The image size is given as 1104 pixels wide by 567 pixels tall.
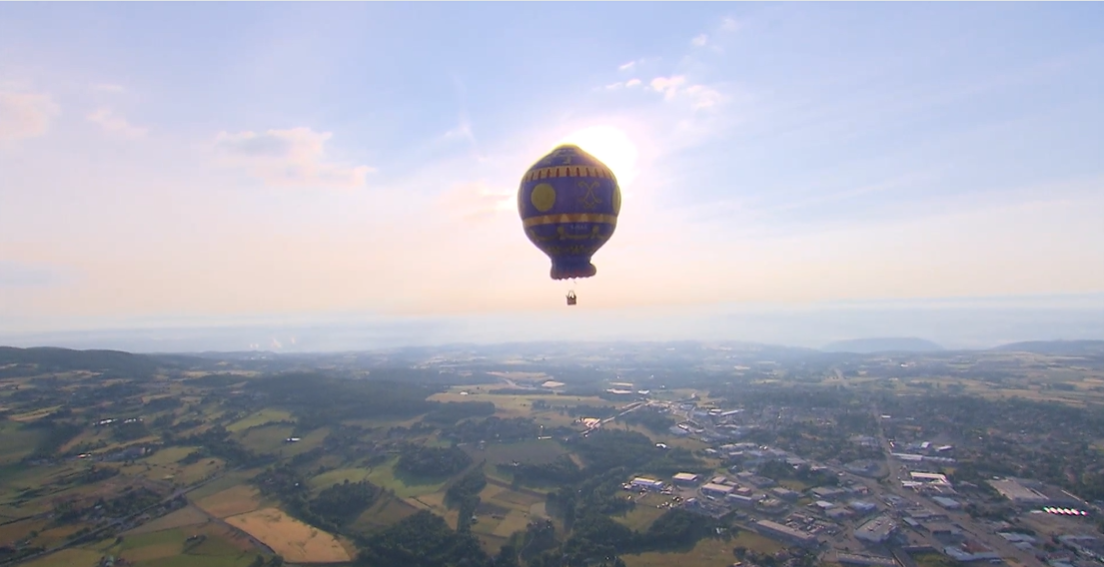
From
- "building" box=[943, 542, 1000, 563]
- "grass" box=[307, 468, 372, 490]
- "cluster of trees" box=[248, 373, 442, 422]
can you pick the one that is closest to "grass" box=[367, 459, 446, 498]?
"grass" box=[307, 468, 372, 490]

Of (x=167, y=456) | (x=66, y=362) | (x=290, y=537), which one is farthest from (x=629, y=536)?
(x=66, y=362)

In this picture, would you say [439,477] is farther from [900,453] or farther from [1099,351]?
[1099,351]

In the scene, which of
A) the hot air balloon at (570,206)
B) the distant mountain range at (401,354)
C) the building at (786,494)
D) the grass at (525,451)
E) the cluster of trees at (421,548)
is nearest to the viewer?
the hot air balloon at (570,206)

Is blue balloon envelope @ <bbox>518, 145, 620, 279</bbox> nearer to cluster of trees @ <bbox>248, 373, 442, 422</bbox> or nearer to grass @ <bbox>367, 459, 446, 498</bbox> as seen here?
grass @ <bbox>367, 459, 446, 498</bbox>

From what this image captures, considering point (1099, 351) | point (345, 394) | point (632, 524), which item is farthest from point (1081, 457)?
point (1099, 351)

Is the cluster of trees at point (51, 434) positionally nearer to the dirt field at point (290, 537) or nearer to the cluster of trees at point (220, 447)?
the cluster of trees at point (220, 447)

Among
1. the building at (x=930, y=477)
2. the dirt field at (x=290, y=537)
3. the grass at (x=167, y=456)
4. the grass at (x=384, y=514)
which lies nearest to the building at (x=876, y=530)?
the building at (x=930, y=477)
